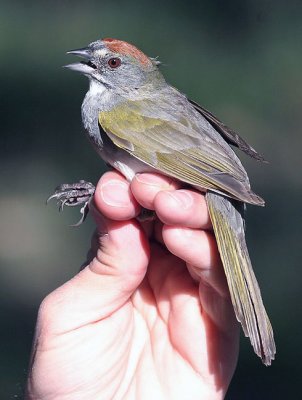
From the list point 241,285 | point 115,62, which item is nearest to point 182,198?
point 241,285

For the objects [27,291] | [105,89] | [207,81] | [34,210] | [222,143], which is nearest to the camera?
[222,143]

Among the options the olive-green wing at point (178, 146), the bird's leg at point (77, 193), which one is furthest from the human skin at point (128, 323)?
the bird's leg at point (77, 193)

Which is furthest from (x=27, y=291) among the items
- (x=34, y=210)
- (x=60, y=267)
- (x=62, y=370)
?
(x=62, y=370)

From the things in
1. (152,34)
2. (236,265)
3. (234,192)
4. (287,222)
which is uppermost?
(234,192)

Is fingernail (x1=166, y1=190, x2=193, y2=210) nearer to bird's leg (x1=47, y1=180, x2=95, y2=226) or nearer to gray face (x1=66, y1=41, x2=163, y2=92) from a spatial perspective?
bird's leg (x1=47, y1=180, x2=95, y2=226)

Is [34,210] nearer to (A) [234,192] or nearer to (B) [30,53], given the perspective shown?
(B) [30,53]

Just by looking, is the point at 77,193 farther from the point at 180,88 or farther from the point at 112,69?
the point at 180,88

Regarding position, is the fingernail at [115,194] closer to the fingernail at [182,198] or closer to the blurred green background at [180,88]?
the fingernail at [182,198]
